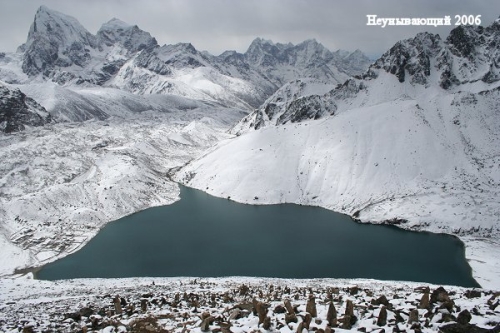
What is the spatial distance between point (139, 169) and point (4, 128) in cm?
9959

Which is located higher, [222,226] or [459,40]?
[459,40]

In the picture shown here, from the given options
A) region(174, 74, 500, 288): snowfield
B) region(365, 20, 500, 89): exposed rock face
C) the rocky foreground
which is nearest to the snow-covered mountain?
region(174, 74, 500, 288): snowfield

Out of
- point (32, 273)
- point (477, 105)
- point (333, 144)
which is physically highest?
point (477, 105)

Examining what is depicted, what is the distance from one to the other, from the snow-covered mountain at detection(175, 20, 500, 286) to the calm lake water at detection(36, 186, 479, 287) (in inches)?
245

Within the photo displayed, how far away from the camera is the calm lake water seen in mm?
66812

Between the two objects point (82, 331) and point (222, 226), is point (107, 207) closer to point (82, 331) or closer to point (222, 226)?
point (222, 226)

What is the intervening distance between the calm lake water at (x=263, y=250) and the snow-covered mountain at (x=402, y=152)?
6.22 meters

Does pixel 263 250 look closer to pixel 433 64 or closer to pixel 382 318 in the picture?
pixel 382 318

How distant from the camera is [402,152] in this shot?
381 feet

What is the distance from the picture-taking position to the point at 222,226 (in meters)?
93.2

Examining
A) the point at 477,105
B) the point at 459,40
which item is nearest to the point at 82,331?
the point at 477,105

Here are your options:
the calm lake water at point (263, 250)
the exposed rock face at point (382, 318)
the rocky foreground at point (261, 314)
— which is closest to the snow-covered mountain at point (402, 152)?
the calm lake water at point (263, 250)

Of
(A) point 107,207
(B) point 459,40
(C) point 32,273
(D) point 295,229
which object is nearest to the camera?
(C) point 32,273

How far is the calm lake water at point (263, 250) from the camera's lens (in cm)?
6681
